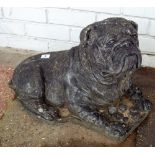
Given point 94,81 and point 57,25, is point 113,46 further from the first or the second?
point 57,25

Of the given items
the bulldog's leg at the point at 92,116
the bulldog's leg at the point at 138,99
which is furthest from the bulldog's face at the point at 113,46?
the bulldog's leg at the point at 138,99

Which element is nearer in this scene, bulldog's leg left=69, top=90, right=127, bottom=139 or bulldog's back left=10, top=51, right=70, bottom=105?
bulldog's leg left=69, top=90, right=127, bottom=139

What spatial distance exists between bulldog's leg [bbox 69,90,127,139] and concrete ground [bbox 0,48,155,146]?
0.26ft

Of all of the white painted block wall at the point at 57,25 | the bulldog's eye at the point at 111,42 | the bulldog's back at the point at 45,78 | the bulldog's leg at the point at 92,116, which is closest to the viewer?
the bulldog's eye at the point at 111,42

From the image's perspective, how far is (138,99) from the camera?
3.36 metres

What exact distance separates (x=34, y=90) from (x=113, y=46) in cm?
79

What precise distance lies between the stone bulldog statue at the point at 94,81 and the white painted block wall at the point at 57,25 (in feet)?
2.14

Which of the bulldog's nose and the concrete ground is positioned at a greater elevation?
the bulldog's nose

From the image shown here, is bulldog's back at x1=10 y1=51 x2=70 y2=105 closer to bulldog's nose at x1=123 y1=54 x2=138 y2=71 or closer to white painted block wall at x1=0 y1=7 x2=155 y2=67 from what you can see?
bulldog's nose at x1=123 y1=54 x2=138 y2=71

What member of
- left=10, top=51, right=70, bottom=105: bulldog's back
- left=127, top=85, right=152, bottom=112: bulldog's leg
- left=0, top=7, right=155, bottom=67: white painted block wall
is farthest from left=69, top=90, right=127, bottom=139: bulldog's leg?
left=0, top=7, right=155, bottom=67: white painted block wall

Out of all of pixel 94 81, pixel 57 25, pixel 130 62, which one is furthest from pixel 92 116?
pixel 57 25

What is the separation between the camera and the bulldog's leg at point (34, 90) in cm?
328

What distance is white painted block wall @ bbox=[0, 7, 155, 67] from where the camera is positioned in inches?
150

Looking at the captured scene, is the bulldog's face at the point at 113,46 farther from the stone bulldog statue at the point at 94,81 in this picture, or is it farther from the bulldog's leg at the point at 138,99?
the bulldog's leg at the point at 138,99
